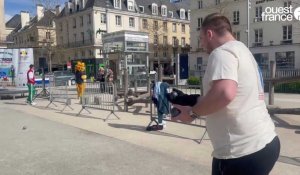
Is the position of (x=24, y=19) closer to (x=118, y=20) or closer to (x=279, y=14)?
(x=118, y=20)

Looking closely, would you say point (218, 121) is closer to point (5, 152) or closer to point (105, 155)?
point (105, 155)

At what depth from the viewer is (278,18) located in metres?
41.5

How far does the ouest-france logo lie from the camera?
130ft

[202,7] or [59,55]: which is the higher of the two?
[202,7]

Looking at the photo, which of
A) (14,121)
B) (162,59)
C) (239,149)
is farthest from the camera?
(162,59)

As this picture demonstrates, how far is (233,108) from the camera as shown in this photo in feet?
7.48

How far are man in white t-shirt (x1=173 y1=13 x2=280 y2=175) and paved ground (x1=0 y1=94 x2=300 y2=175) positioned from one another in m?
2.93

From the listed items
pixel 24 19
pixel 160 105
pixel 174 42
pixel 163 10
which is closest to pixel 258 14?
pixel 174 42

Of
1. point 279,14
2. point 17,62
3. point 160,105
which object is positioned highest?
point 279,14

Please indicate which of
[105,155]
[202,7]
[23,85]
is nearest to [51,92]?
[23,85]

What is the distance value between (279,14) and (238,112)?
42.7 meters

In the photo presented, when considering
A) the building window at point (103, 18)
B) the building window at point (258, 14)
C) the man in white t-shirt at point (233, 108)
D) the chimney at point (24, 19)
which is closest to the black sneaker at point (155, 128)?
the man in white t-shirt at point (233, 108)

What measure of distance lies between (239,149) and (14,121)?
32.6 ft

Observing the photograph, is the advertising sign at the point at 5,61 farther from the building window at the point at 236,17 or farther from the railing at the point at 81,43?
the railing at the point at 81,43
